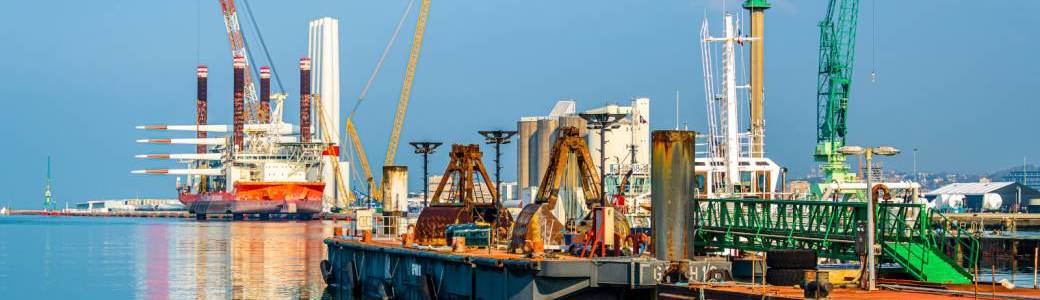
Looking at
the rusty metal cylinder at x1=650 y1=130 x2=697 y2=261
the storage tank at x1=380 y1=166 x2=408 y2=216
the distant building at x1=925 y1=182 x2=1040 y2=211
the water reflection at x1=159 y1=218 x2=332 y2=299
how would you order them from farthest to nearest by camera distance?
1. the distant building at x1=925 y1=182 x2=1040 y2=211
2. the storage tank at x1=380 y1=166 x2=408 y2=216
3. the water reflection at x1=159 y1=218 x2=332 y2=299
4. the rusty metal cylinder at x1=650 y1=130 x2=697 y2=261

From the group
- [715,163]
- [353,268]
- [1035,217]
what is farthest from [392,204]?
[1035,217]

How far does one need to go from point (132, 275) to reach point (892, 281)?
203 ft

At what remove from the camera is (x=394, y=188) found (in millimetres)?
80812

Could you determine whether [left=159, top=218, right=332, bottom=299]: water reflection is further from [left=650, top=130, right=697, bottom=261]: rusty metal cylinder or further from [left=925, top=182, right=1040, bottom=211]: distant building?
[left=925, top=182, right=1040, bottom=211]: distant building

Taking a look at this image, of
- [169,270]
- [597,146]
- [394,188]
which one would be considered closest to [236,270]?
[169,270]

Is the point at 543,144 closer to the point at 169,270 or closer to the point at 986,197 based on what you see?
the point at 169,270

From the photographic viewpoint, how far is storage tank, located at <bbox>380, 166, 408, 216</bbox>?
80.8 m

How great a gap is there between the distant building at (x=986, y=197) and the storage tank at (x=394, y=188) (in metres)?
81.0

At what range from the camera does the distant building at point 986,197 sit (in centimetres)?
14525

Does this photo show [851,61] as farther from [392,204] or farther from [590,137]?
[392,204]

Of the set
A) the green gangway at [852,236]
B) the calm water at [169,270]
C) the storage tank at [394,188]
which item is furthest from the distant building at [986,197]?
the green gangway at [852,236]

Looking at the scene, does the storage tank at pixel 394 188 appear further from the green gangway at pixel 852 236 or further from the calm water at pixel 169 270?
the green gangway at pixel 852 236

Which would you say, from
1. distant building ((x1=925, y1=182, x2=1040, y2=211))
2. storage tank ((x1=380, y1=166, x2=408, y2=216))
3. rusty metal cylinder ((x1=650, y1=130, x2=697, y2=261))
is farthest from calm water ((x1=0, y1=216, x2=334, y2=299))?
distant building ((x1=925, y1=182, x2=1040, y2=211))

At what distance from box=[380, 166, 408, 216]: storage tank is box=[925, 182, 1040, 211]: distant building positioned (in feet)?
266
